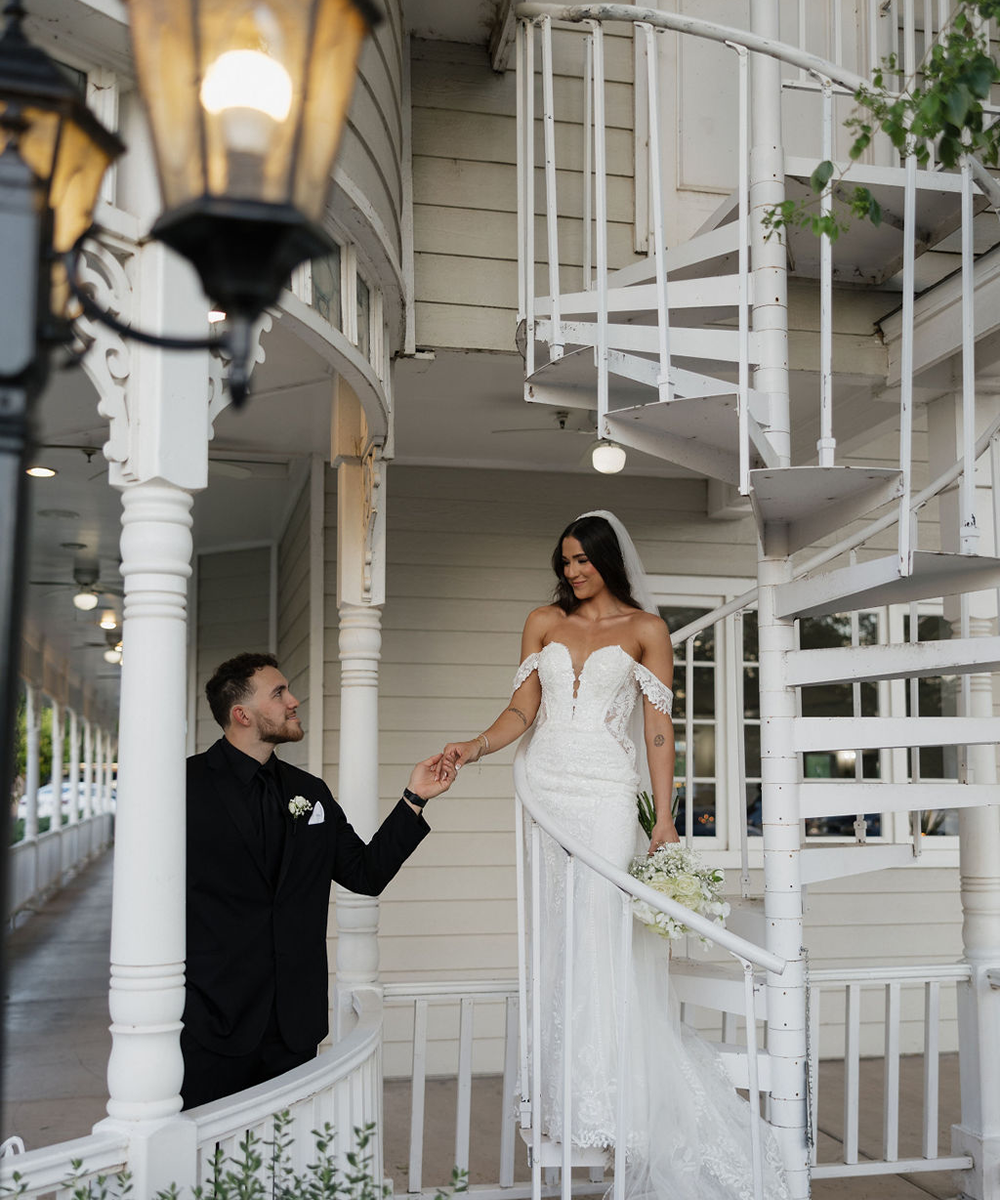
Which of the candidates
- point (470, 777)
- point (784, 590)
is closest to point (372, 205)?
point (784, 590)

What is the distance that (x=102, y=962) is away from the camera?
9062 mm

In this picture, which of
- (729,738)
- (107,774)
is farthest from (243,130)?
(107,774)

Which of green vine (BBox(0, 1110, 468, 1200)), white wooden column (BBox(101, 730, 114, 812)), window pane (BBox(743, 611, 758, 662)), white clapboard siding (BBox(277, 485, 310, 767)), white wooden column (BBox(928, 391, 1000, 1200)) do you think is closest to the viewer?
green vine (BBox(0, 1110, 468, 1200))

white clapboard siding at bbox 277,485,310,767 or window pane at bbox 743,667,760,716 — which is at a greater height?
white clapboard siding at bbox 277,485,310,767

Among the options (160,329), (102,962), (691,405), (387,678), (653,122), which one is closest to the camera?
(160,329)

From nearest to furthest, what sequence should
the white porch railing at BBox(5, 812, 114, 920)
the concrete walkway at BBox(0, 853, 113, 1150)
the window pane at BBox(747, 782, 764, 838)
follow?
1. the concrete walkway at BBox(0, 853, 113, 1150)
2. the window pane at BBox(747, 782, 764, 838)
3. the white porch railing at BBox(5, 812, 114, 920)

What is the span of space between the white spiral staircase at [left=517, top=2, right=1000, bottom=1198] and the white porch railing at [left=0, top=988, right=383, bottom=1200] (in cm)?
A: 67

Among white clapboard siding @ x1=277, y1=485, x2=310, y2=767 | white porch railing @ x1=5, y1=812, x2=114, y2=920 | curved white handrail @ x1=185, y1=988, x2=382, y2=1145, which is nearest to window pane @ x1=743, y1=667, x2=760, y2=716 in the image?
white clapboard siding @ x1=277, y1=485, x2=310, y2=767

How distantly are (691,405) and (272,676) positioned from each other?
1.35 m

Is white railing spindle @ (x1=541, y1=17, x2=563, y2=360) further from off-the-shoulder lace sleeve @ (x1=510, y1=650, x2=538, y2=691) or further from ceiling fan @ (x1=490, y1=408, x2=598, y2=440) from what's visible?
ceiling fan @ (x1=490, y1=408, x2=598, y2=440)

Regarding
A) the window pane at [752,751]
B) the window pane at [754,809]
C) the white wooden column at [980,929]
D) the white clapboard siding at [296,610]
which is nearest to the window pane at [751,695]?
the window pane at [752,751]

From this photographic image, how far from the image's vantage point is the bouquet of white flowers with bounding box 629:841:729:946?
3205 millimetres

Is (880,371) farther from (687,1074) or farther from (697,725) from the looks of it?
(687,1074)

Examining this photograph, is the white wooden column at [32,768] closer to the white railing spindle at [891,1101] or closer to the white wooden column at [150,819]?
Result: the white railing spindle at [891,1101]
